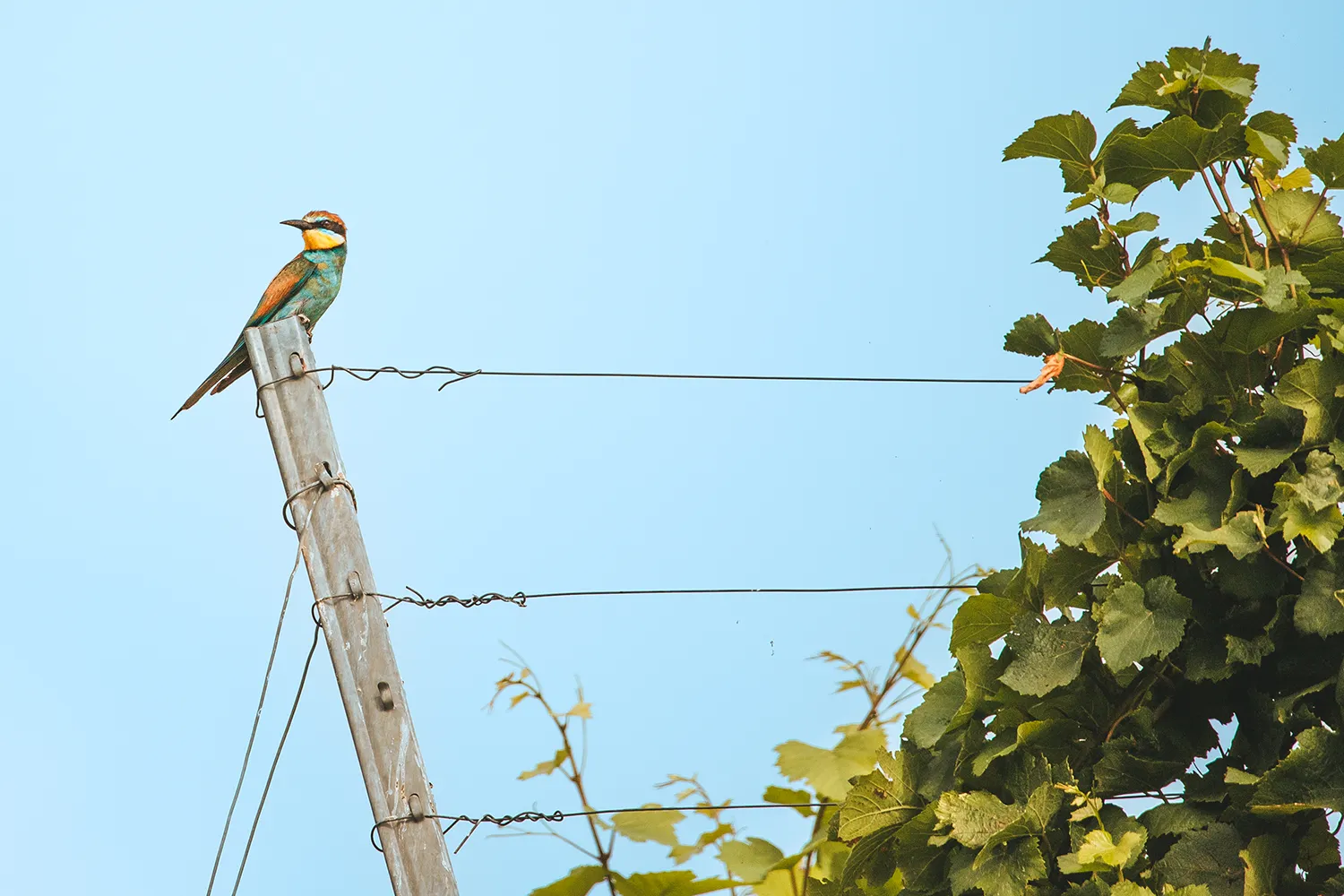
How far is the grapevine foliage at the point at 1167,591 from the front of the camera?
1.83 metres


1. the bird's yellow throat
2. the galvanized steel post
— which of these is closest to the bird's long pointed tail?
the galvanized steel post

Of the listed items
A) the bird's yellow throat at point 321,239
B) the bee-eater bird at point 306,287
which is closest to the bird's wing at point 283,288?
the bee-eater bird at point 306,287

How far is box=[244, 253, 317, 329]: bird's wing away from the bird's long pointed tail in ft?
1.61

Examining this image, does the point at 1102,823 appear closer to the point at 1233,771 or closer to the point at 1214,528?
the point at 1233,771

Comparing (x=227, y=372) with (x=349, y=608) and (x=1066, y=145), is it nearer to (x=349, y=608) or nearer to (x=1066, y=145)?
(x=349, y=608)

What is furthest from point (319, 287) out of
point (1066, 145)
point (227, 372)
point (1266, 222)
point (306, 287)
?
point (1266, 222)

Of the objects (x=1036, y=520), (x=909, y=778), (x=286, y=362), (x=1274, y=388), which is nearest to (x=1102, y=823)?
(x=909, y=778)

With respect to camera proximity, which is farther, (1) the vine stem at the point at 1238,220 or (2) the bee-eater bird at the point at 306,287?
(2) the bee-eater bird at the point at 306,287

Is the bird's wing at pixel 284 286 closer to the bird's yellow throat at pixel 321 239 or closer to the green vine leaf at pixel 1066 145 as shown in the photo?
the bird's yellow throat at pixel 321 239

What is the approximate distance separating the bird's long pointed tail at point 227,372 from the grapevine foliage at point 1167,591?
2.46 meters

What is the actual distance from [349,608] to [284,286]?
1.52 meters

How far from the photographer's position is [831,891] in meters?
2.19

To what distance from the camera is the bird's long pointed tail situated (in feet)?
12.3

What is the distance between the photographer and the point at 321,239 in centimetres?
454
